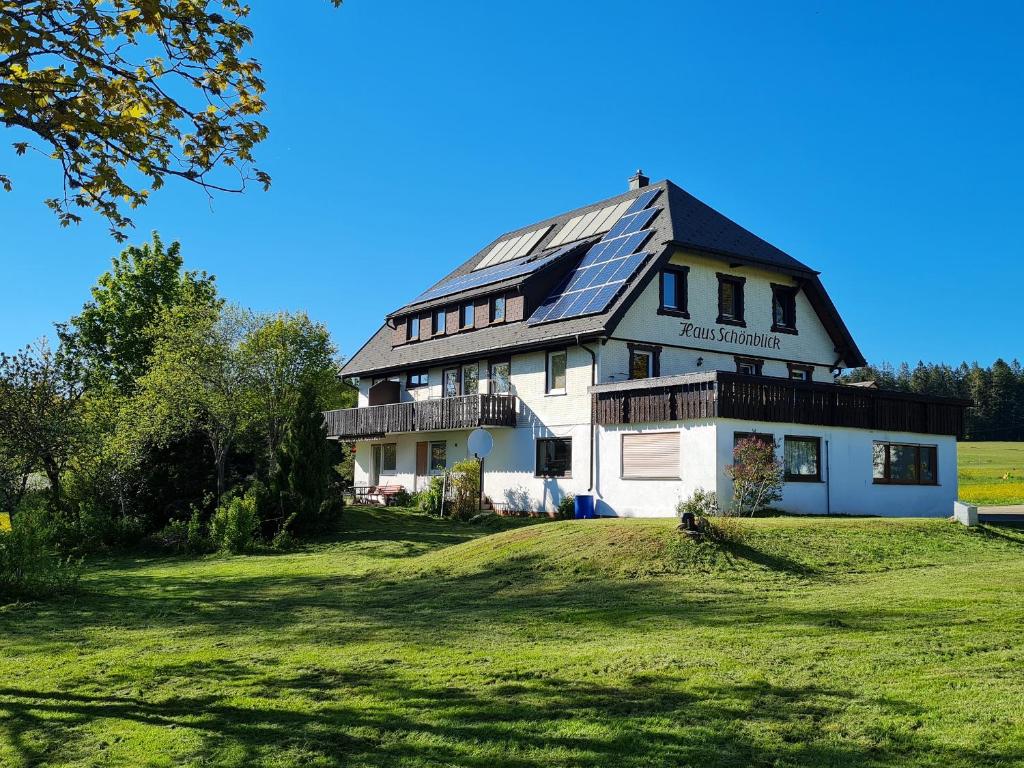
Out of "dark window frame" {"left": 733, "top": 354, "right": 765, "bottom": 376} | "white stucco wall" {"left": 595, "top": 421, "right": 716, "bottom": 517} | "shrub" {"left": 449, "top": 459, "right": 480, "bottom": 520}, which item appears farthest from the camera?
"dark window frame" {"left": 733, "top": 354, "right": 765, "bottom": 376}

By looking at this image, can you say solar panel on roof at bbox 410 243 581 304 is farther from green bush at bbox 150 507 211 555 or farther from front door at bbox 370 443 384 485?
green bush at bbox 150 507 211 555

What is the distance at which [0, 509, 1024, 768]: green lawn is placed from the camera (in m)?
6.29

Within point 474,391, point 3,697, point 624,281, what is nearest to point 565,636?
point 3,697

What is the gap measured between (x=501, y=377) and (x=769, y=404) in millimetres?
11342

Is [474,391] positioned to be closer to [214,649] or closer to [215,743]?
[214,649]

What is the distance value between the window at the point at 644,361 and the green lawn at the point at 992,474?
1445cm

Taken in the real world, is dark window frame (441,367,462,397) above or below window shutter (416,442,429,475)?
above

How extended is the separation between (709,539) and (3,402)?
52.5ft

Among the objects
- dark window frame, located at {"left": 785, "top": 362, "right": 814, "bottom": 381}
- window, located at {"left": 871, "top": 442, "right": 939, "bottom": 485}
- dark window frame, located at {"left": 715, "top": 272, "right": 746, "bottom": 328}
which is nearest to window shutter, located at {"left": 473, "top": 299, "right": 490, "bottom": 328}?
dark window frame, located at {"left": 715, "top": 272, "right": 746, "bottom": 328}

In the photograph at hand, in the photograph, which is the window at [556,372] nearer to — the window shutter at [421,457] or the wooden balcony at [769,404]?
the wooden balcony at [769,404]

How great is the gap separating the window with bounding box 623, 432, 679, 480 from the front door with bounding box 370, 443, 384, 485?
1746cm

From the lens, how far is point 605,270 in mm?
31234

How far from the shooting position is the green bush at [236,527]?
73.8 feet

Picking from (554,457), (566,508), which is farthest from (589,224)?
(566,508)
